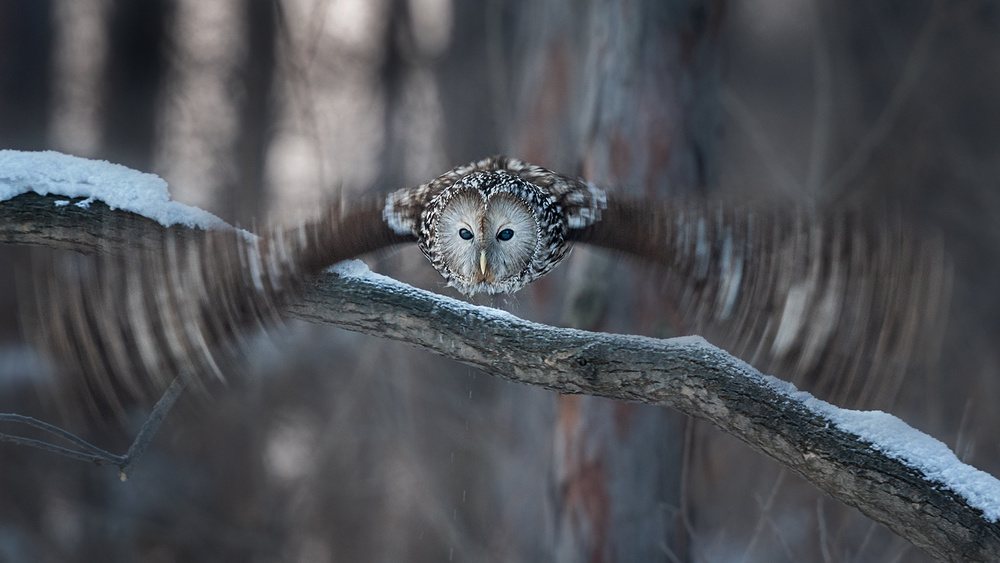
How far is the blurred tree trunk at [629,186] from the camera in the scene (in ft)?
6.61

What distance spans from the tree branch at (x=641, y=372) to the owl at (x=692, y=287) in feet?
0.26

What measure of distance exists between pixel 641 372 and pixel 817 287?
0.31 metres

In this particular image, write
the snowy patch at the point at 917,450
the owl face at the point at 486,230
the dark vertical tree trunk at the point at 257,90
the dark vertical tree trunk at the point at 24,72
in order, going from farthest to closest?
the dark vertical tree trunk at the point at 257,90 → the dark vertical tree trunk at the point at 24,72 → the owl face at the point at 486,230 → the snowy patch at the point at 917,450

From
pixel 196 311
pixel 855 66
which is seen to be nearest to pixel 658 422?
pixel 196 311

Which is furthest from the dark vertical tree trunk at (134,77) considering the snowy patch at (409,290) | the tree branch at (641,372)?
the snowy patch at (409,290)

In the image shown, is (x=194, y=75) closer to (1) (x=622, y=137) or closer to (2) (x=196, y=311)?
(1) (x=622, y=137)

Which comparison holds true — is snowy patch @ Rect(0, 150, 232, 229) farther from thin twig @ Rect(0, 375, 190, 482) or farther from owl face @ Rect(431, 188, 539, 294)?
owl face @ Rect(431, 188, 539, 294)

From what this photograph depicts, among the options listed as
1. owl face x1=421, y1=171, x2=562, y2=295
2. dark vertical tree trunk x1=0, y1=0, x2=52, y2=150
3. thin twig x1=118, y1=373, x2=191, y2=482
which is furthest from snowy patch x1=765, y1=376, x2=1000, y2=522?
dark vertical tree trunk x1=0, y1=0, x2=52, y2=150

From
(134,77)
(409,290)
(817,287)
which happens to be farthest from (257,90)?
(817,287)

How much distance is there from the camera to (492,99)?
2809 mm

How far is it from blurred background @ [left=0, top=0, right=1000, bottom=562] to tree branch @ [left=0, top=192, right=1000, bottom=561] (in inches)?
41.2

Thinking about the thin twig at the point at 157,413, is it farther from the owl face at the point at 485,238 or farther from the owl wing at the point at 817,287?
the owl wing at the point at 817,287

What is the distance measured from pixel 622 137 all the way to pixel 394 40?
134 cm

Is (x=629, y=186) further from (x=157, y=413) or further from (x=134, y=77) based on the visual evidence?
(x=134, y=77)
